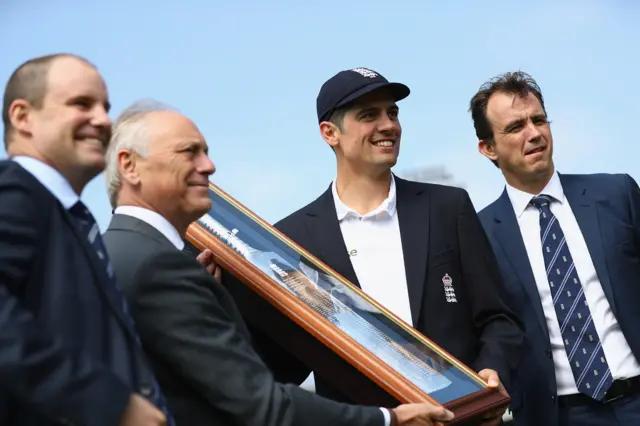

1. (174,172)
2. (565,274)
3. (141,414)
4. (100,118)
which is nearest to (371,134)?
(565,274)

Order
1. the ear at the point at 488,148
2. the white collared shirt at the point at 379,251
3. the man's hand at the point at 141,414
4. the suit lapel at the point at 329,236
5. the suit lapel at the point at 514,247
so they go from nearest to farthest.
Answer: the man's hand at the point at 141,414 < the white collared shirt at the point at 379,251 < the suit lapel at the point at 329,236 < the suit lapel at the point at 514,247 < the ear at the point at 488,148

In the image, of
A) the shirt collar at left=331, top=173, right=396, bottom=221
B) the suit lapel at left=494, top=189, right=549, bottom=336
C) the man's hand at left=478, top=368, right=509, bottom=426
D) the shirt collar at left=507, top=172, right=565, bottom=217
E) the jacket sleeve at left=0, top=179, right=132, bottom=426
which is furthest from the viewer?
the shirt collar at left=507, top=172, right=565, bottom=217

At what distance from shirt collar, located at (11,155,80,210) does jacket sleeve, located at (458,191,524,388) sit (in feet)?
7.23

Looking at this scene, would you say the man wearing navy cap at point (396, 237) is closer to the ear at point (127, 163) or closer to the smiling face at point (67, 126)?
the ear at point (127, 163)

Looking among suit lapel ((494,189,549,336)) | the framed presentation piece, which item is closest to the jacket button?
the framed presentation piece

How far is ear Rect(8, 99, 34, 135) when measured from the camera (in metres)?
2.71

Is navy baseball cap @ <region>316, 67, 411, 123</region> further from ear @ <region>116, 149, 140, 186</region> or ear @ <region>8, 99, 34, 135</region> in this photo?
ear @ <region>8, 99, 34, 135</region>

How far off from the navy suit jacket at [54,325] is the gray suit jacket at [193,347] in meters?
0.25

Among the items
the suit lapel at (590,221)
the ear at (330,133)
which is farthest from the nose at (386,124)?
the suit lapel at (590,221)

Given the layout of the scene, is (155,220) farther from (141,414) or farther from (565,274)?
(565,274)

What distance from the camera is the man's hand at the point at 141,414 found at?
253cm

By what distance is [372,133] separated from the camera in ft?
A: 15.7

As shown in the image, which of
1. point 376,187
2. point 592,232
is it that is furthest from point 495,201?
point 376,187

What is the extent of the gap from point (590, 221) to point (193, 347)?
2.84 m
